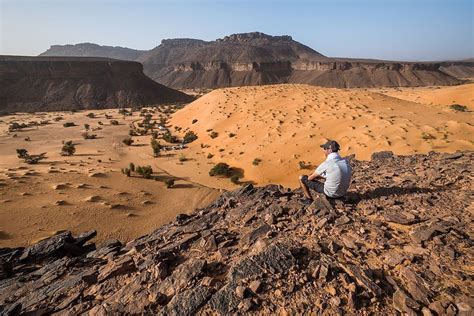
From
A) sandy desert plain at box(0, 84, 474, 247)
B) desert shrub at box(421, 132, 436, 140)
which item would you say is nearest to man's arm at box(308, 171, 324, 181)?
sandy desert plain at box(0, 84, 474, 247)

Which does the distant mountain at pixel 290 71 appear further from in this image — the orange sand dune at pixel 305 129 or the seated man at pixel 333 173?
the seated man at pixel 333 173

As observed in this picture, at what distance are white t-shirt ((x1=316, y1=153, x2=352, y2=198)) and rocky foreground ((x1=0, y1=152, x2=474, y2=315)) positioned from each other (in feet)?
1.07

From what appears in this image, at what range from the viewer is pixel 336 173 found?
20.9 ft

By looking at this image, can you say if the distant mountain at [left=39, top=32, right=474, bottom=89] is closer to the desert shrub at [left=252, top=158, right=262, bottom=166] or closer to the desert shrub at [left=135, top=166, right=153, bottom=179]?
the desert shrub at [left=252, top=158, right=262, bottom=166]

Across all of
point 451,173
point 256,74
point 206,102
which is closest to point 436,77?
point 256,74

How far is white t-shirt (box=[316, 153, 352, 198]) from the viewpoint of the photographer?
6332 millimetres

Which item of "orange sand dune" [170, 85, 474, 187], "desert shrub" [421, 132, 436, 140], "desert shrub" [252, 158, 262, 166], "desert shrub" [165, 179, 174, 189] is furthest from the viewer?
"desert shrub" [252, 158, 262, 166]

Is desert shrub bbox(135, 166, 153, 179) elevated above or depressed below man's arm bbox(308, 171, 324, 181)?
below

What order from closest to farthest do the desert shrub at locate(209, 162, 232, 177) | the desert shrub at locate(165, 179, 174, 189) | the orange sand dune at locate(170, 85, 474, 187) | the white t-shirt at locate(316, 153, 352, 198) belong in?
the white t-shirt at locate(316, 153, 352, 198), the desert shrub at locate(165, 179, 174, 189), the orange sand dune at locate(170, 85, 474, 187), the desert shrub at locate(209, 162, 232, 177)

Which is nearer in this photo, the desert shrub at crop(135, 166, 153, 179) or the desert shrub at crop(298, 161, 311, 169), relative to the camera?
the desert shrub at crop(298, 161, 311, 169)

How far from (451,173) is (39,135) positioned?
3394cm

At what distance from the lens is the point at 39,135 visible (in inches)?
1246

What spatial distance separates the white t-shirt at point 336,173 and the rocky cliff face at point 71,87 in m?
62.9

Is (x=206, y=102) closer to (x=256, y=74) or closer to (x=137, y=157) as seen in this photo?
(x=137, y=157)
